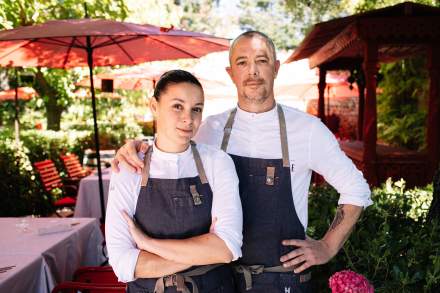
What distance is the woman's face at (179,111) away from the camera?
5.84 feet

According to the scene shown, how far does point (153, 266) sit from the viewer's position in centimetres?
167

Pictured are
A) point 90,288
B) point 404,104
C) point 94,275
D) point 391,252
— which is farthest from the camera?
point 404,104

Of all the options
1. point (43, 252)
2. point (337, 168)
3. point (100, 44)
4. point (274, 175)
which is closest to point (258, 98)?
point (274, 175)

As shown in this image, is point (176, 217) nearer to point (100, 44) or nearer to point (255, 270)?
point (255, 270)

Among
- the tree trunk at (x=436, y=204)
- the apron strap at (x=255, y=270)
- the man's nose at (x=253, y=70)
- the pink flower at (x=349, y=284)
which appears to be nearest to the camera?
the pink flower at (x=349, y=284)

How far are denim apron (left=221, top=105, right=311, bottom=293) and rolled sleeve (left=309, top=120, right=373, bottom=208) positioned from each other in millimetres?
143

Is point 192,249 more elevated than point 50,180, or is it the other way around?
point 192,249

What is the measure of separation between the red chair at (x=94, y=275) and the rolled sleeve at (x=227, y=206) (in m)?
1.88

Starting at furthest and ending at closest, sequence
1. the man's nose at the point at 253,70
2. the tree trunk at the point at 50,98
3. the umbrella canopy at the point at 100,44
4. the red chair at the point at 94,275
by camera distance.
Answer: the tree trunk at the point at 50,98, the umbrella canopy at the point at 100,44, the red chair at the point at 94,275, the man's nose at the point at 253,70

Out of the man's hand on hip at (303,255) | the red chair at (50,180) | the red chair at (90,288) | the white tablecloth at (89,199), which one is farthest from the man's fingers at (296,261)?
the red chair at (50,180)

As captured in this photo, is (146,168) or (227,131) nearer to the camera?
(146,168)

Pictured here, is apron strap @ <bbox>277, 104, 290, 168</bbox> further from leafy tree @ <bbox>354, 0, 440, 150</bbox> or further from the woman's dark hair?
leafy tree @ <bbox>354, 0, 440, 150</bbox>

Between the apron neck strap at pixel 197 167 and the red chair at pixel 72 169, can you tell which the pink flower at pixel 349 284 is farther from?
the red chair at pixel 72 169

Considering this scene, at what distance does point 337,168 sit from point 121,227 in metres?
1.00
